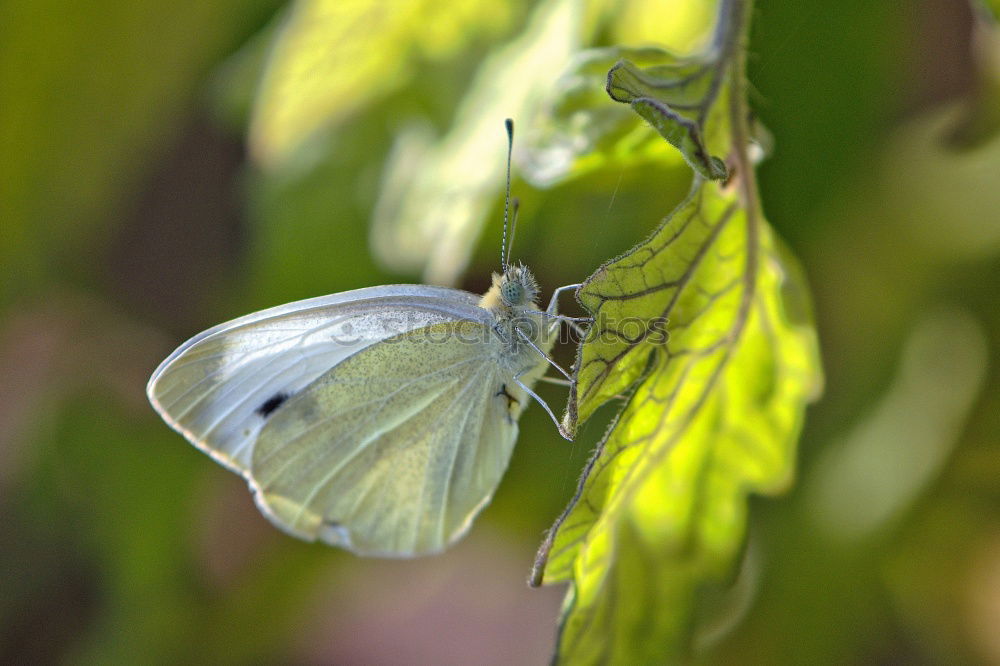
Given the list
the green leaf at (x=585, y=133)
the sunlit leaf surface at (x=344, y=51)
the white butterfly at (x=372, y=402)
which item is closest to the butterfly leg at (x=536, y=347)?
the white butterfly at (x=372, y=402)

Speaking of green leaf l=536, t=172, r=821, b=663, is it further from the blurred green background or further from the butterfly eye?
the butterfly eye

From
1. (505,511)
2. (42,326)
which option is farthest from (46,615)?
(505,511)

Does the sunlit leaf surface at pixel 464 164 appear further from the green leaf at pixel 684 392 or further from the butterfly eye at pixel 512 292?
the green leaf at pixel 684 392

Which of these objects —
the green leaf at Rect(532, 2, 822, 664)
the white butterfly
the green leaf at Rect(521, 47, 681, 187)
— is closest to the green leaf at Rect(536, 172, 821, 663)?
the green leaf at Rect(532, 2, 822, 664)

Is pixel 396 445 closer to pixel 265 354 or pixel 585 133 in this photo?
pixel 265 354

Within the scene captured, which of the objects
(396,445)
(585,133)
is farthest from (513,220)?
(396,445)

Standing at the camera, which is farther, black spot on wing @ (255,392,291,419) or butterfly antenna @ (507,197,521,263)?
black spot on wing @ (255,392,291,419)
